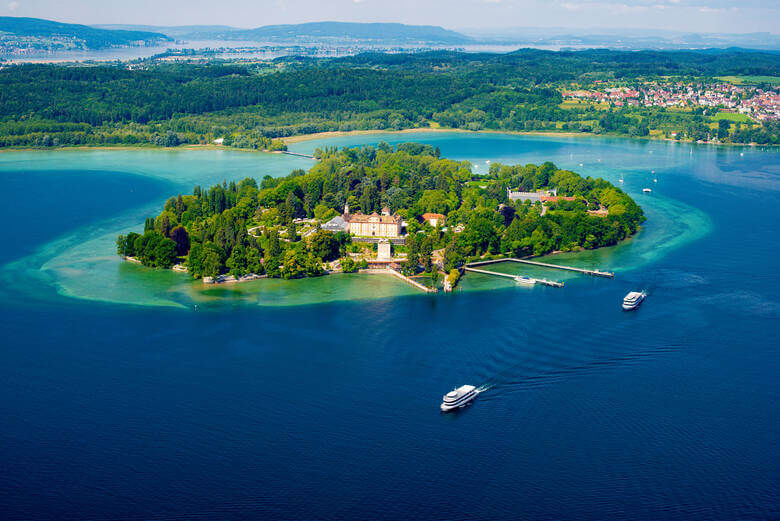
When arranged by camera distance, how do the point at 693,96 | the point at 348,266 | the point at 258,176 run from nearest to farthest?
the point at 348,266, the point at 258,176, the point at 693,96

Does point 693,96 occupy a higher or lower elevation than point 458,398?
higher

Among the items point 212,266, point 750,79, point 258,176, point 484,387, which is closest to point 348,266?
point 212,266

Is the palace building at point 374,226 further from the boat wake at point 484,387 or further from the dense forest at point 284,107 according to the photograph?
the dense forest at point 284,107

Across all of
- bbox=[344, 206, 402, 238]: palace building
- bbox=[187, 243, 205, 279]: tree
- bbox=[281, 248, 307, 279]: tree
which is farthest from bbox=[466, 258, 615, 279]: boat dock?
bbox=[187, 243, 205, 279]: tree

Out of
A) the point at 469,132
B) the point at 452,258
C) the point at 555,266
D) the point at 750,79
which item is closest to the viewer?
the point at 452,258

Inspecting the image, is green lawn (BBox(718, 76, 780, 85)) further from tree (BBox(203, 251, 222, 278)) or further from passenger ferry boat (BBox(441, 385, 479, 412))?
passenger ferry boat (BBox(441, 385, 479, 412))

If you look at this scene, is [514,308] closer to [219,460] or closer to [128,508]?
[219,460]

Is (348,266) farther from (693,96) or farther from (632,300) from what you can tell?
(693,96)

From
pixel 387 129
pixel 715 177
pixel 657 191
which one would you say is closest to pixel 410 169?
pixel 657 191
